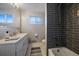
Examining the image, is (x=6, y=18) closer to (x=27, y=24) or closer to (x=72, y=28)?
(x=27, y=24)

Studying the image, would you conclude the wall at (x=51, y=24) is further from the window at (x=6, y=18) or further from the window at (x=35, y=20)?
the window at (x=6, y=18)

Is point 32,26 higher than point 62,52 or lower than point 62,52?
higher

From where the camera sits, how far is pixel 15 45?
1.50 metres

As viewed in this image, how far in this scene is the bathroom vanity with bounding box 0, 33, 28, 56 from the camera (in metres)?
1.44

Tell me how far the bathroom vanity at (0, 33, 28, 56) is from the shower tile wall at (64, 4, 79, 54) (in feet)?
2.47

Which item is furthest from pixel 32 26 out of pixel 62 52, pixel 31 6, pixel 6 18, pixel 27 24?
pixel 62 52

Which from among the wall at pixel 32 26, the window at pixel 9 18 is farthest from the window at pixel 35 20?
the window at pixel 9 18

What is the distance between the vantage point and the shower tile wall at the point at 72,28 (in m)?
1.75

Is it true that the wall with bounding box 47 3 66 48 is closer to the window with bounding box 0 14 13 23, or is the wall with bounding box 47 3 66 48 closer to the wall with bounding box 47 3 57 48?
the wall with bounding box 47 3 57 48

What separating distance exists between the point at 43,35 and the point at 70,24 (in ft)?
1.79

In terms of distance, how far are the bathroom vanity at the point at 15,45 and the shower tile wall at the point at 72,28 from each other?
29.7 inches

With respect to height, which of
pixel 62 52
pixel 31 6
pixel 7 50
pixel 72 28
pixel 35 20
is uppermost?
pixel 31 6

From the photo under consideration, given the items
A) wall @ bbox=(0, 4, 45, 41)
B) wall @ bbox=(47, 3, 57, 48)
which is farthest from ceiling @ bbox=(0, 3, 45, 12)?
wall @ bbox=(47, 3, 57, 48)

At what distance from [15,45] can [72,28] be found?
102cm
